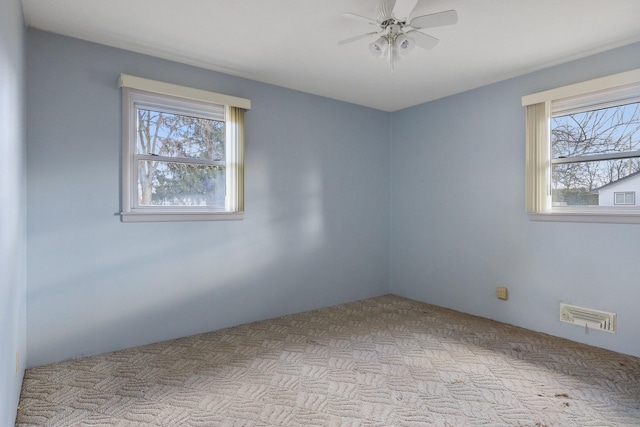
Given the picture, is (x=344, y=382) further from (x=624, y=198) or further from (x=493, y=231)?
(x=624, y=198)

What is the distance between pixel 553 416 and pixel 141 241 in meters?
2.98

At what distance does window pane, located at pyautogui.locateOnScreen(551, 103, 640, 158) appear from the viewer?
110 inches

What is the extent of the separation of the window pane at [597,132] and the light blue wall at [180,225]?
194cm

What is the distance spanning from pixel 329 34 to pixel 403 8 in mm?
693

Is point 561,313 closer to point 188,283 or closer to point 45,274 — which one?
point 188,283

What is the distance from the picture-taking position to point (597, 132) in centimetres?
296

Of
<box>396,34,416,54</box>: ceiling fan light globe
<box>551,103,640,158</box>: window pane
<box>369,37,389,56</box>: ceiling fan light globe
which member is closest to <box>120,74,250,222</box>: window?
<box>369,37,389,56</box>: ceiling fan light globe

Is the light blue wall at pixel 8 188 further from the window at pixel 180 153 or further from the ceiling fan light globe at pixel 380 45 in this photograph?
the ceiling fan light globe at pixel 380 45

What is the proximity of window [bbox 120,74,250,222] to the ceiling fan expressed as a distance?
4.70 feet

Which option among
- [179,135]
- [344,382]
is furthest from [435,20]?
[344,382]

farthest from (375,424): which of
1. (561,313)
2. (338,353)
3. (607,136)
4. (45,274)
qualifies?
(607,136)

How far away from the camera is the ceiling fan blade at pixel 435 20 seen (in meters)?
2.09

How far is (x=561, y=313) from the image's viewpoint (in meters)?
3.09

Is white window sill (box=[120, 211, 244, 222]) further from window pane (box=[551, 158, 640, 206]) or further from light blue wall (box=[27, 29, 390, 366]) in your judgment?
window pane (box=[551, 158, 640, 206])
